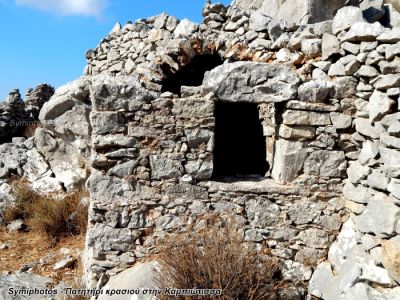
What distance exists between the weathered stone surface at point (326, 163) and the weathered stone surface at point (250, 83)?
0.68 meters

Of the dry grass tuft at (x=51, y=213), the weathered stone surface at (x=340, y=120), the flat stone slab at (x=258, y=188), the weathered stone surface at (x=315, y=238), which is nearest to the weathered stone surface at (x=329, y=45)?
the weathered stone surface at (x=340, y=120)

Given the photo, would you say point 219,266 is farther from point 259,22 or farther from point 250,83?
point 259,22

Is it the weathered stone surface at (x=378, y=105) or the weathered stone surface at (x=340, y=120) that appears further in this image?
the weathered stone surface at (x=340, y=120)

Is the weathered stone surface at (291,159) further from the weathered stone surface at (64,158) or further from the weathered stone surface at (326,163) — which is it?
the weathered stone surface at (64,158)

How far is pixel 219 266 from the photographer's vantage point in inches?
130

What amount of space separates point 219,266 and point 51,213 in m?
4.46

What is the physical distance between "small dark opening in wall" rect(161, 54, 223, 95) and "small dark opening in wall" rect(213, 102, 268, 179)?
0.59 meters

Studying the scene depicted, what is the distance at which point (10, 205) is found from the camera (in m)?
7.56

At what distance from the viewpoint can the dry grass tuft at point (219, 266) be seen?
3295 millimetres


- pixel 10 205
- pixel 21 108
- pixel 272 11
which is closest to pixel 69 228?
pixel 10 205

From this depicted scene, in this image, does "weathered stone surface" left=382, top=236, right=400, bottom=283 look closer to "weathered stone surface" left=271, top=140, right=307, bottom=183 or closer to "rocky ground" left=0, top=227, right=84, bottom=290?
"weathered stone surface" left=271, top=140, right=307, bottom=183

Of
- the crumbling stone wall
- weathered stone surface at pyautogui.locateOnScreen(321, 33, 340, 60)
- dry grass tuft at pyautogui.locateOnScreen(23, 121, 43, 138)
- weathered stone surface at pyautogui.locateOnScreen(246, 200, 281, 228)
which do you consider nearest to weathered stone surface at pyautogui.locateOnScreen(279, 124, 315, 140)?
the crumbling stone wall

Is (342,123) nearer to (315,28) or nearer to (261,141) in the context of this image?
(315,28)

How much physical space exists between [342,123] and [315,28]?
117 cm
